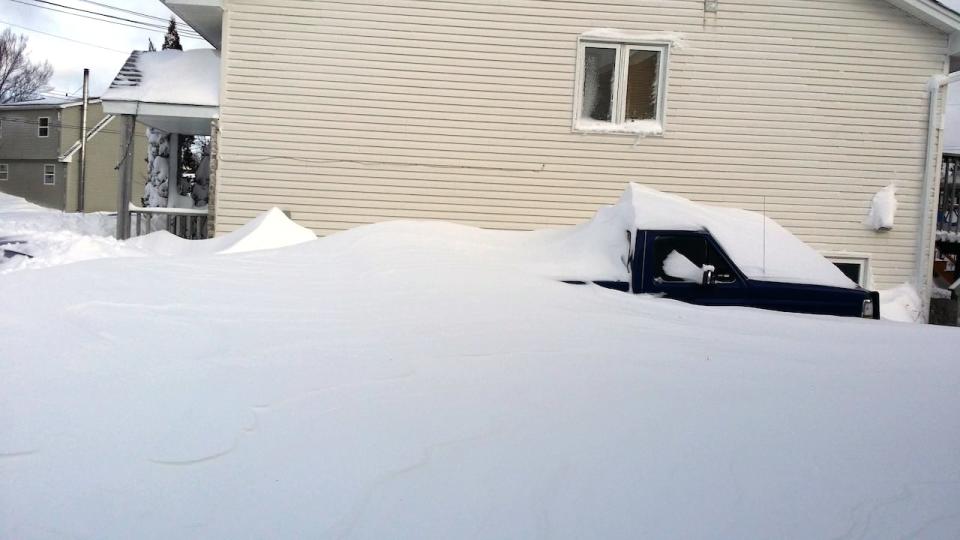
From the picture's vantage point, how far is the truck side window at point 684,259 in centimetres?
690

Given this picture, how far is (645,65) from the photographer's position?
11547 mm

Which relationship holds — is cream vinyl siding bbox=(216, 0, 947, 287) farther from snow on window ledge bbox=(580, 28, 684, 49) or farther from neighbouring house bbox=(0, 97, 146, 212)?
neighbouring house bbox=(0, 97, 146, 212)

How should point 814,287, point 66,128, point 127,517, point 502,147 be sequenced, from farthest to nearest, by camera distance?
point 66,128 < point 502,147 < point 814,287 < point 127,517

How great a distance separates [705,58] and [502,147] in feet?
10.9

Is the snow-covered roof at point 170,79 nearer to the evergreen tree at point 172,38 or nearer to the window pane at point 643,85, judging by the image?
the window pane at point 643,85

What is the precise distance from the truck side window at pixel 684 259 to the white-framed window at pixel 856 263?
555 centimetres

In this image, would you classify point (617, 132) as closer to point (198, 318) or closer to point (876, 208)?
point (876, 208)

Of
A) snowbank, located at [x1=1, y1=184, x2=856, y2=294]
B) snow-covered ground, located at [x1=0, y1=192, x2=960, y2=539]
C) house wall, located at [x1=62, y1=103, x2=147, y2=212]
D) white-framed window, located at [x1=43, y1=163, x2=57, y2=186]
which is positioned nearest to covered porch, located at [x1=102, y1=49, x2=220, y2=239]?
snowbank, located at [x1=1, y1=184, x2=856, y2=294]

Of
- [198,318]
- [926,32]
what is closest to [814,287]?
[198,318]

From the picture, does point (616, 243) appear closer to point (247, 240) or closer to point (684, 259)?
point (684, 259)

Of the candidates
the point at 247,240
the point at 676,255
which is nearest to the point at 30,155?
the point at 247,240

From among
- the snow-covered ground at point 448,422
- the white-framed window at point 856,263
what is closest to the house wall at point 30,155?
the white-framed window at point 856,263

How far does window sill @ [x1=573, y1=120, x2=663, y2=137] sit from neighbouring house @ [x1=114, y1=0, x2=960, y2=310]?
0.03 m

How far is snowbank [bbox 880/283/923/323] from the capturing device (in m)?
11.0
